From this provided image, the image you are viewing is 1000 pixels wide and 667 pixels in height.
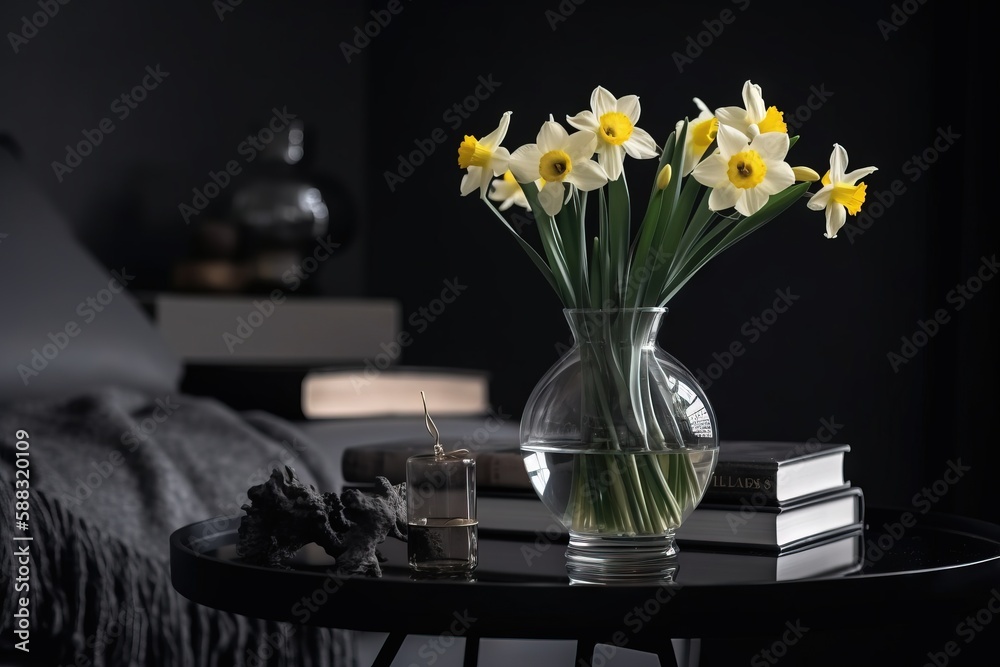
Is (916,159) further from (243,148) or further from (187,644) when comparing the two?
(243,148)

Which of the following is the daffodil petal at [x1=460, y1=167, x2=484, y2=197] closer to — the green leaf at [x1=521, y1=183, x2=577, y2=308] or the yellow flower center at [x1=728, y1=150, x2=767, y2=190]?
the green leaf at [x1=521, y1=183, x2=577, y2=308]

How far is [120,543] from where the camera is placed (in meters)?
1.20

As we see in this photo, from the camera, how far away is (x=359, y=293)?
2902mm

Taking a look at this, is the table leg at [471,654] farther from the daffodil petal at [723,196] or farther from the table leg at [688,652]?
the daffodil petal at [723,196]

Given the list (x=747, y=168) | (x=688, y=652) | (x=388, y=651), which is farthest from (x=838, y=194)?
(x=688, y=652)

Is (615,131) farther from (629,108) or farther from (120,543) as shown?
(120,543)

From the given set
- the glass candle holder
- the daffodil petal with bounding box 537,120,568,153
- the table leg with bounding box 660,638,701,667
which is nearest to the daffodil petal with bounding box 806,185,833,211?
the daffodil petal with bounding box 537,120,568,153

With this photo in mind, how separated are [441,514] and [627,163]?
1382 millimetres

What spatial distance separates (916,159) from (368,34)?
65.0 inches

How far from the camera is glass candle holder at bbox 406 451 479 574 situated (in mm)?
785

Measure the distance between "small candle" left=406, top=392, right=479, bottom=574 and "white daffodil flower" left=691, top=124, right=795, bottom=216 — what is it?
26cm

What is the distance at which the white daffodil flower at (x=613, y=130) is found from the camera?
77cm

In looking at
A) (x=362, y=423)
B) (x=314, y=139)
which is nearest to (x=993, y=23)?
(x=362, y=423)

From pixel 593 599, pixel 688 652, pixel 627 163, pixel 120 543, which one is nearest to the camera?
pixel 593 599
